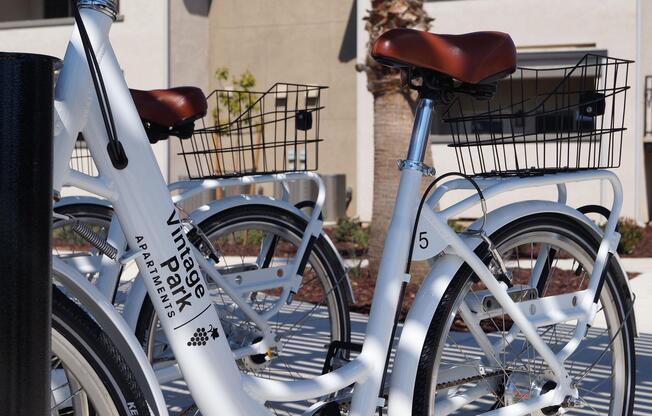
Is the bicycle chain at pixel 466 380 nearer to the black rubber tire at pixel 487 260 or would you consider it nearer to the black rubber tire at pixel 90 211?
the black rubber tire at pixel 487 260

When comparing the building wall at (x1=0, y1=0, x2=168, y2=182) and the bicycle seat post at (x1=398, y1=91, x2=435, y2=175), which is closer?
the bicycle seat post at (x1=398, y1=91, x2=435, y2=175)

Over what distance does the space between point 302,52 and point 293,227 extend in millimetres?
12665

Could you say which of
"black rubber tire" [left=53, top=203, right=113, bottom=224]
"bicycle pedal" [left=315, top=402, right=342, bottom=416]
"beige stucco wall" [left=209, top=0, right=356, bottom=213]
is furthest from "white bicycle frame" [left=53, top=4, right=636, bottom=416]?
"beige stucco wall" [left=209, top=0, right=356, bottom=213]

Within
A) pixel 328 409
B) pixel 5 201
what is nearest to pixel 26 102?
pixel 5 201

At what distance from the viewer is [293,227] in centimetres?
392

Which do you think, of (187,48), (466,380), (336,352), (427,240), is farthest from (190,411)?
(187,48)

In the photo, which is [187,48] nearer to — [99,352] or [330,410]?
[330,410]

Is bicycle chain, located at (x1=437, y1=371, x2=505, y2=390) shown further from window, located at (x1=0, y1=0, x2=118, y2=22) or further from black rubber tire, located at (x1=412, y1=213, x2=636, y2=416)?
window, located at (x1=0, y1=0, x2=118, y2=22)

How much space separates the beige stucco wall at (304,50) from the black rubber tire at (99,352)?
13681mm

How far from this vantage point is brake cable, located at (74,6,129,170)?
2.05 metres

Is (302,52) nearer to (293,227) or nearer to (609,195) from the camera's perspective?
(609,195)

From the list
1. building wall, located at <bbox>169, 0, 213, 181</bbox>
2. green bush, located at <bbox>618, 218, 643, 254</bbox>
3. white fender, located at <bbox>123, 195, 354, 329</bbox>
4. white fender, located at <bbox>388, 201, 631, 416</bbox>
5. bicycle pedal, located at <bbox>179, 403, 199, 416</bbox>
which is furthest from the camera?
building wall, located at <bbox>169, 0, 213, 181</bbox>

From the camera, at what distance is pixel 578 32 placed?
14.1 m

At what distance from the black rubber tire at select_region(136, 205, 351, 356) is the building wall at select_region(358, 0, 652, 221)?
31.9ft
